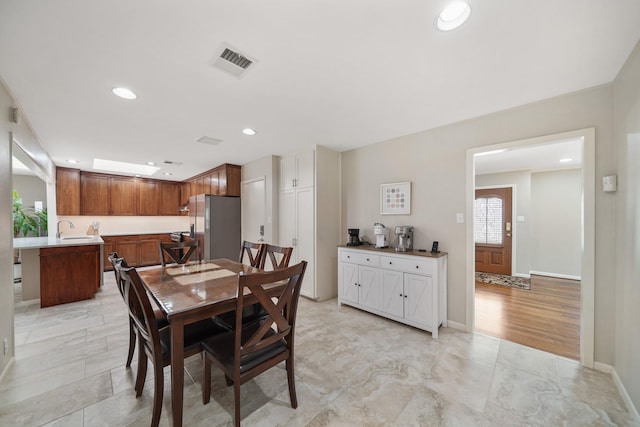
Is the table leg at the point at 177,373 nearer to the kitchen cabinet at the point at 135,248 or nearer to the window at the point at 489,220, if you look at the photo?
the kitchen cabinet at the point at 135,248

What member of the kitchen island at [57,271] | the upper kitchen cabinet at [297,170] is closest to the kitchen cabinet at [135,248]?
the kitchen island at [57,271]

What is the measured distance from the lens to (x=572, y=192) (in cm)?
495

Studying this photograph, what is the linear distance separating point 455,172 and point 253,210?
137 inches

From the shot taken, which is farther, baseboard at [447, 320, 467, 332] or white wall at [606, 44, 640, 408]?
baseboard at [447, 320, 467, 332]

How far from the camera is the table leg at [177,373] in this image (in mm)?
1387

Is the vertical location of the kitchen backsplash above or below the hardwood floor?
above

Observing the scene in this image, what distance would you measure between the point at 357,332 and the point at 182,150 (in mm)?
3775

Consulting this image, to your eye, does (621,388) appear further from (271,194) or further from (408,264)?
(271,194)

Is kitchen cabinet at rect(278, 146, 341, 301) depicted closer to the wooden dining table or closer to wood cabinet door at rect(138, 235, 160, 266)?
the wooden dining table

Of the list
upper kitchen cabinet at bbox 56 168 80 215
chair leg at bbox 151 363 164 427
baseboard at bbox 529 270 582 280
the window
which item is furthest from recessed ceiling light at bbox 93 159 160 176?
baseboard at bbox 529 270 582 280

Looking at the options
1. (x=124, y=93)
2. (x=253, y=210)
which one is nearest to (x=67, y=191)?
(x=253, y=210)

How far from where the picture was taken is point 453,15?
1.34 m

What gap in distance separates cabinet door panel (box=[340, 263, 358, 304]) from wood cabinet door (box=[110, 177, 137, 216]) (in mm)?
5932

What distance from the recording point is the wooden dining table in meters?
1.40
